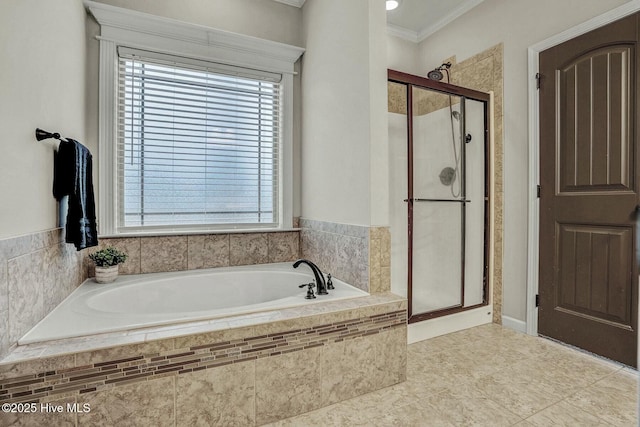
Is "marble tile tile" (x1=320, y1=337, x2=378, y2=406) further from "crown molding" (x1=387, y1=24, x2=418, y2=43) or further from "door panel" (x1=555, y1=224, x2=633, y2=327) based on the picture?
"crown molding" (x1=387, y1=24, x2=418, y2=43)

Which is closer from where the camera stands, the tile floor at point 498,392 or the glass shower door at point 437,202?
the tile floor at point 498,392

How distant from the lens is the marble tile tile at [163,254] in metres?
2.33

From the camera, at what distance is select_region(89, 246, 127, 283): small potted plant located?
2.07 m

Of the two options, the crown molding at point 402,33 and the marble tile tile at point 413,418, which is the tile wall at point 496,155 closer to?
the crown molding at point 402,33

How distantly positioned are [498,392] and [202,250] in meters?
2.12

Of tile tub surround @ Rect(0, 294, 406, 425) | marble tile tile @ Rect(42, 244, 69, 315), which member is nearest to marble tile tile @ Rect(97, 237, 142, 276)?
marble tile tile @ Rect(42, 244, 69, 315)

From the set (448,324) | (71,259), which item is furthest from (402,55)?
(71,259)

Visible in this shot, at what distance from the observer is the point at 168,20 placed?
2289 millimetres

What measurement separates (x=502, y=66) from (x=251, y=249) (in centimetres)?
254

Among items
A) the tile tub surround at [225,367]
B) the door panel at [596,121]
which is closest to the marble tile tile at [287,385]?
the tile tub surround at [225,367]

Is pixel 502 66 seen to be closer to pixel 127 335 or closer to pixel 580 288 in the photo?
pixel 580 288

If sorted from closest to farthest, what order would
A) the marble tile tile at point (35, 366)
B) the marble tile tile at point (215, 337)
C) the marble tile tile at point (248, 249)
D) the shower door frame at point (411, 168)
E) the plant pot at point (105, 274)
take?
the marble tile tile at point (35, 366) → the marble tile tile at point (215, 337) → the plant pot at point (105, 274) → the shower door frame at point (411, 168) → the marble tile tile at point (248, 249)

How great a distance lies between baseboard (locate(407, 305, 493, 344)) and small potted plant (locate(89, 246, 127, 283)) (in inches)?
80.9

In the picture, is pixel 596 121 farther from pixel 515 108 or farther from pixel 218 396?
pixel 218 396
